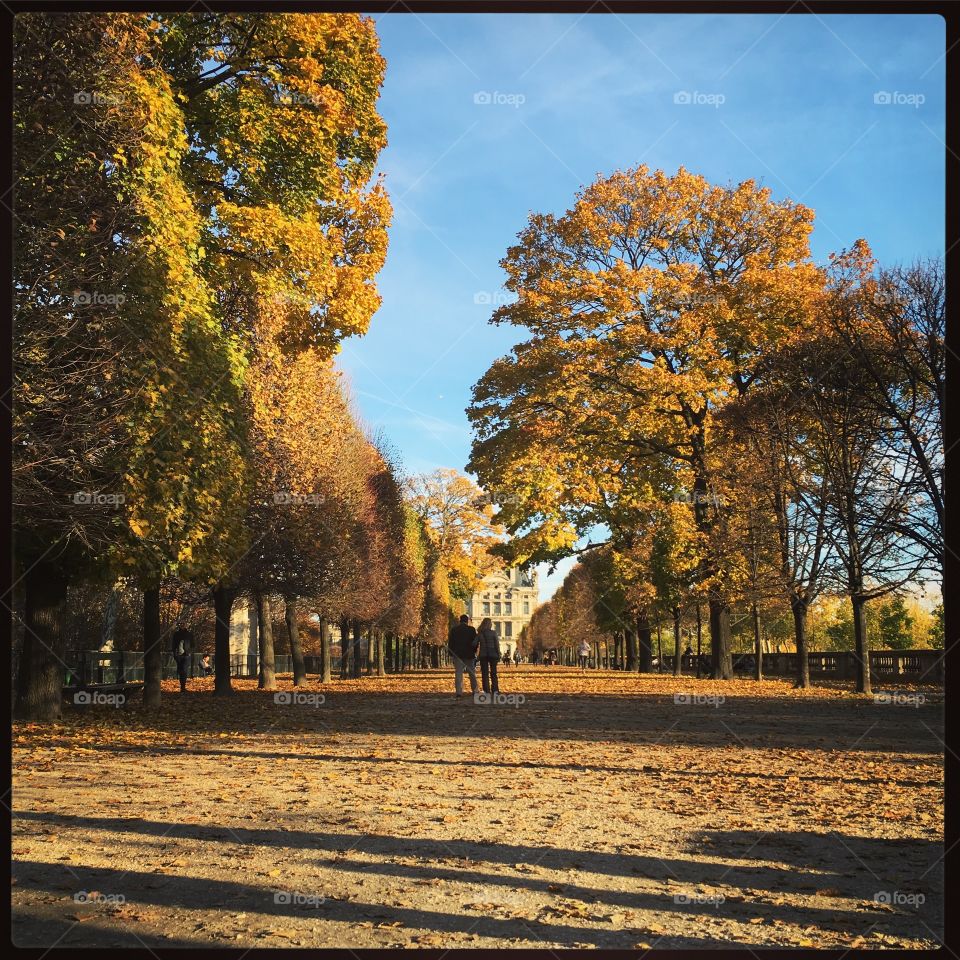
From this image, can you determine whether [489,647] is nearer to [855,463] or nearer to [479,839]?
[855,463]

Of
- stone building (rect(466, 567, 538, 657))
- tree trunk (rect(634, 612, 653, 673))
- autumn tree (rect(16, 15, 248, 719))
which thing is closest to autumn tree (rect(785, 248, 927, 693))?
autumn tree (rect(16, 15, 248, 719))

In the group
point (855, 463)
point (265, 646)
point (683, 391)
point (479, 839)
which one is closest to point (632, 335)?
point (683, 391)

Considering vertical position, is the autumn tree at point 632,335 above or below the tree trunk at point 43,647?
above

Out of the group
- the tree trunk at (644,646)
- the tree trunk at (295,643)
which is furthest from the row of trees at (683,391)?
the tree trunk at (644,646)

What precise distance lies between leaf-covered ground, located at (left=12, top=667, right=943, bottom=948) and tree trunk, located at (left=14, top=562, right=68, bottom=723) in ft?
5.11

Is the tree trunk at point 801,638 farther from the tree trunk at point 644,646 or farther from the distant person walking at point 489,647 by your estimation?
the tree trunk at point 644,646

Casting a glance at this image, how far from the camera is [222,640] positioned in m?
29.7

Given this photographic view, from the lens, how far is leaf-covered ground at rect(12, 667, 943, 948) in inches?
216

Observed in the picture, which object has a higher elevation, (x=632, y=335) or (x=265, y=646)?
(x=632, y=335)

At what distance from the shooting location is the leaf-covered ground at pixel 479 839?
549 cm

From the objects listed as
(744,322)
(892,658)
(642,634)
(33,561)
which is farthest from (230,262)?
(642,634)

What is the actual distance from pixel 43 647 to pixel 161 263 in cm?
718

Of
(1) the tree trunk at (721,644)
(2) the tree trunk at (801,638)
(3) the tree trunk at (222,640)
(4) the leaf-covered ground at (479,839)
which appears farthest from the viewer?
(1) the tree trunk at (721,644)

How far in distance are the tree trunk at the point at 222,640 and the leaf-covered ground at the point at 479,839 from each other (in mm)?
12047
